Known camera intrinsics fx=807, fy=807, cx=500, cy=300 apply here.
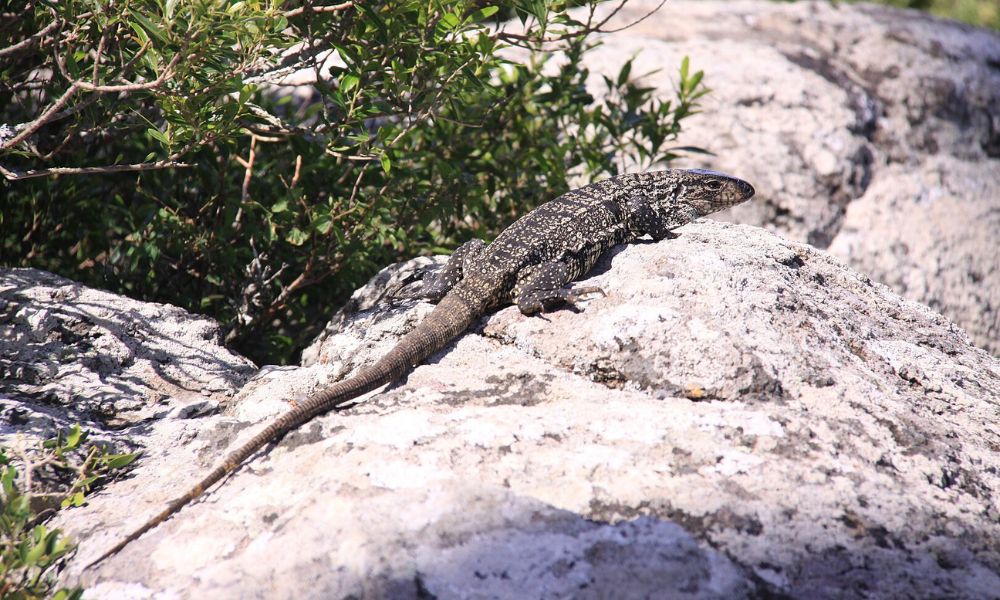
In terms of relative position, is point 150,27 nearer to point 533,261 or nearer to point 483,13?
point 483,13

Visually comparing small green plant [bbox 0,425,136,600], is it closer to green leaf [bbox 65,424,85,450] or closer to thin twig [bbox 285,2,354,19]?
green leaf [bbox 65,424,85,450]

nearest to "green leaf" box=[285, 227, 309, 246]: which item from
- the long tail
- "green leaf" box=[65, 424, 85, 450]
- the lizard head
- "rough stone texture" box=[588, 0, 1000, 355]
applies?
the long tail

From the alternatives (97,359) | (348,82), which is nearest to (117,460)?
(97,359)

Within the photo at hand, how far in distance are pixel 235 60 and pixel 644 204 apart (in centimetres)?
257

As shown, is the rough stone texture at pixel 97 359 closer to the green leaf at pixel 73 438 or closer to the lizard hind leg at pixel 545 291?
the green leaf at pixel 73 438

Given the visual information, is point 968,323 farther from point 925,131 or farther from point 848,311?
point 848,311

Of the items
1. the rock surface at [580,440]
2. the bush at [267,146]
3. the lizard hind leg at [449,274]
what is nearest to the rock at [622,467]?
the rock surface at [580,440]

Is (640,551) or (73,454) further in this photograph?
(73,454)

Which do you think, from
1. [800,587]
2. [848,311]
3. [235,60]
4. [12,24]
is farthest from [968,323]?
[12,24]

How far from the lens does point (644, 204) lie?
5.15 metres

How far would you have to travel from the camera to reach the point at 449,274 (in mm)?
4762

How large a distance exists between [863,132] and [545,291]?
17.1 feet

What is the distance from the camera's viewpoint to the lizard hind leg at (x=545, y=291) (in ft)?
13.9

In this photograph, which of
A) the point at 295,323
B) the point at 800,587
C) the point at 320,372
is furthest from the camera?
the point at 295,323
